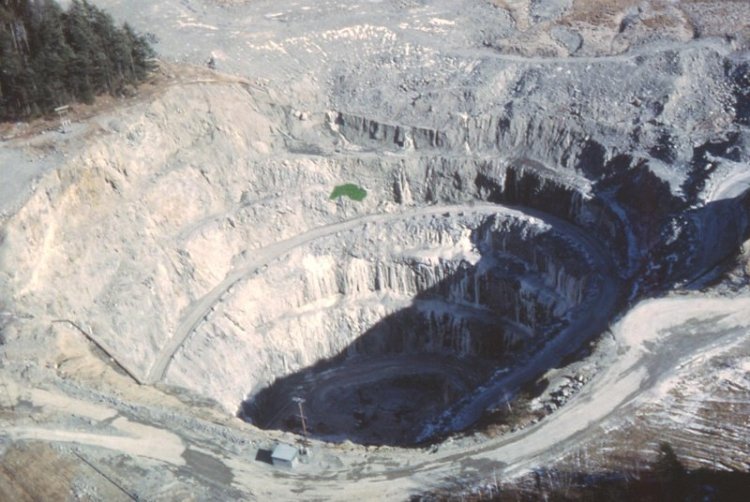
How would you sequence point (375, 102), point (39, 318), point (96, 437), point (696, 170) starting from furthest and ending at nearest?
1. point (375, 102)
2. point (696, 170)
3. point (39, 318)
4. point (96, 437)

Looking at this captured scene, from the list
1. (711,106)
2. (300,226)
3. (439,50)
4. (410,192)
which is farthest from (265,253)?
(711,106)

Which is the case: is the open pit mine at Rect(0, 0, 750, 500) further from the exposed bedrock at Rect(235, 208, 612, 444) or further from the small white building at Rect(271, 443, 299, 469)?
the small white building at Rect(271, 443, 299, 469)

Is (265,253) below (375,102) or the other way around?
below

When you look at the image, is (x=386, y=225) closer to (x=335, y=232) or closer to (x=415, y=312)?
(x=335, y=232)

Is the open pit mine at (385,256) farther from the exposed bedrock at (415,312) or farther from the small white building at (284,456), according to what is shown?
the small white building at (284,456)

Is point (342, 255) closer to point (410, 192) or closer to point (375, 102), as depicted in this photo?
point (410, 192)

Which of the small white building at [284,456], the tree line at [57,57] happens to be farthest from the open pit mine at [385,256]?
the tree line at [57,57]
